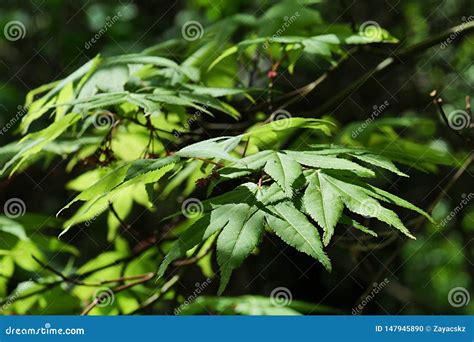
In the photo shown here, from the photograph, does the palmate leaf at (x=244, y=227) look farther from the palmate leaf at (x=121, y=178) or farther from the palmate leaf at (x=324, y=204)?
the palmate leaf at (x=121, y=178)

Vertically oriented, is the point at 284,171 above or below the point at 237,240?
above

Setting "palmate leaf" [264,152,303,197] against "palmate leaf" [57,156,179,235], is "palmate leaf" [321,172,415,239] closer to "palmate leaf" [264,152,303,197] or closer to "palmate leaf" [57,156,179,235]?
"palmate leaf" [264,152,303,197]

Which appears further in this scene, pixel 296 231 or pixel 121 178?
pixel 121 178

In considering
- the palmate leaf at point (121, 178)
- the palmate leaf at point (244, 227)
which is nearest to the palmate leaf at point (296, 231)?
the palmate leaf at point (244, 227)

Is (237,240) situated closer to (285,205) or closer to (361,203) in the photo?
(285,205)

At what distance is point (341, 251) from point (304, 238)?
8.66 ft

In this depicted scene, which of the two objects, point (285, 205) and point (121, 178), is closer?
point (285, 205)

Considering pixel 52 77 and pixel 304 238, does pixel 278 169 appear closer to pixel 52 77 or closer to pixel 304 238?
pixel 304 238

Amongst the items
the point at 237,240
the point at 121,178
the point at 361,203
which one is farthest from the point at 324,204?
the point at 121,178

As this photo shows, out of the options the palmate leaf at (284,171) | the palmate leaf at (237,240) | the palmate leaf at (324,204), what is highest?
the palmate leaf at (284,171)

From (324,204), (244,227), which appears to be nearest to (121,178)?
(244,227)

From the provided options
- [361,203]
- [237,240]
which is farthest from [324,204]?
[237,240]

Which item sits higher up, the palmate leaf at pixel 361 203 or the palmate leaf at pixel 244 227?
the palmate leaf at pixel 361 203

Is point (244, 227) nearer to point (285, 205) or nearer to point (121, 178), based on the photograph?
point (285, 205)
